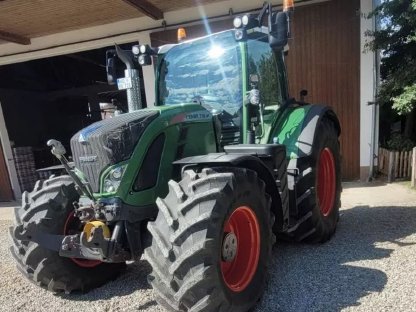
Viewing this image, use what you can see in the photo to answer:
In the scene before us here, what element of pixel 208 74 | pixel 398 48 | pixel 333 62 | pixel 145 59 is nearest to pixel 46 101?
pixel 333 62

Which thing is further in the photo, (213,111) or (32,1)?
(32,1)

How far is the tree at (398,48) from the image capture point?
6234 mm

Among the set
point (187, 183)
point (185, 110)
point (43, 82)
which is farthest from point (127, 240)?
point (43, 82)

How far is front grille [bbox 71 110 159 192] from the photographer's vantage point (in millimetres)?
2891

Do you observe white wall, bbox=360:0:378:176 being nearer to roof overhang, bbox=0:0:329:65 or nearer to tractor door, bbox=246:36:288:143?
roof overhang, bbox=0:0:329:65

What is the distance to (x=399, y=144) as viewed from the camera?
7.49 m

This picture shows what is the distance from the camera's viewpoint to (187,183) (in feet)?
8.81

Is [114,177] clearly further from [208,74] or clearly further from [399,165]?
Answer: [399,165]

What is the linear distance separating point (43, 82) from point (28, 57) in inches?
152

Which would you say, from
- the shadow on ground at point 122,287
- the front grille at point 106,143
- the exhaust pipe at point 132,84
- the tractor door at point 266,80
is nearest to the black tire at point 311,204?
the tractor door at point 266,80

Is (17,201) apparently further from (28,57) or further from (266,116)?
(266,116)

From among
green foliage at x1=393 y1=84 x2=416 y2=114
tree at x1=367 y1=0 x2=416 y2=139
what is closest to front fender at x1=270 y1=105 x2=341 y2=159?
green foliage at x1=393 y1=84 x2=416 y2=114

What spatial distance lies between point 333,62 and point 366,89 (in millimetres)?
783

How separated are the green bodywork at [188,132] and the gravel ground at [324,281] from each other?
954 millimetres
